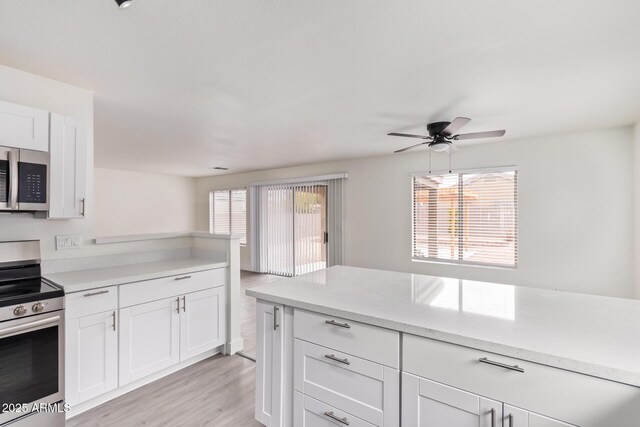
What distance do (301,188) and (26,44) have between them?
4716mm

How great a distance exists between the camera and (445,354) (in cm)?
118

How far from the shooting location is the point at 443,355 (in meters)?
1.18

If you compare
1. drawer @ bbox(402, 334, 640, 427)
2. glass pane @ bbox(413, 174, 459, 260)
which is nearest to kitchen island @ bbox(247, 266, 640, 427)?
drawer @ bbox(402, 334, 640, 427)

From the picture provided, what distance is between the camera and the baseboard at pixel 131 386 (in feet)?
6.77

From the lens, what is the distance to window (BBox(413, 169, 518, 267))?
4195 millimetres

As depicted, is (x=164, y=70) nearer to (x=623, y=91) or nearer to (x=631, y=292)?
(x=623, y=91)

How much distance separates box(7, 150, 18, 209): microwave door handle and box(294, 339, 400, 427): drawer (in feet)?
6.55

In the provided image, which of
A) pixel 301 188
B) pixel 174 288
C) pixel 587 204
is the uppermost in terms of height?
pixel 301 188

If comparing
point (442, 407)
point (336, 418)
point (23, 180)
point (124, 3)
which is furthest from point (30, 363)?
point (442, 407)

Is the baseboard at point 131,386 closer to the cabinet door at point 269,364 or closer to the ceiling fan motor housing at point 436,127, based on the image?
the cabinet door at point 269,364

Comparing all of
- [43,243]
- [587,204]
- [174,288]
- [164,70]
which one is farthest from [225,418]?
[587,204]

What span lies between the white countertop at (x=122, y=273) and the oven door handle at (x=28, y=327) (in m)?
0.18

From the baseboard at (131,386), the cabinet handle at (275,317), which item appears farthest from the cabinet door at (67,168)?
the cabinet handle at (275,317)

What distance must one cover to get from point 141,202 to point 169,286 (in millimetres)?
5960
